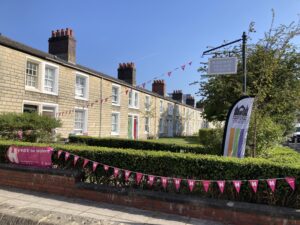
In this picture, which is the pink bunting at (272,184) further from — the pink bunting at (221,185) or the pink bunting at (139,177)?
the pink bunting at (139,177)

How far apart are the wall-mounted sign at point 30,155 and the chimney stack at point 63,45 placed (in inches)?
509

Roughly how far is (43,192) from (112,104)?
653 inches

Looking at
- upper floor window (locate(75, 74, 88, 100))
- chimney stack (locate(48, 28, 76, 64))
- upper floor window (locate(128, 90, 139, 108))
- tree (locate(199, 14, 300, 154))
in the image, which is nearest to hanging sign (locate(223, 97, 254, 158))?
tree (locate(199, 14, 300, 154))

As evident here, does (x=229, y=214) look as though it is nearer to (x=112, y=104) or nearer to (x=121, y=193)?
(x=121, y=193)

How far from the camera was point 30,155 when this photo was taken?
701cm

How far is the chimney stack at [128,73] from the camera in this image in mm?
28484

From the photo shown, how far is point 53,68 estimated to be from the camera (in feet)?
53.8

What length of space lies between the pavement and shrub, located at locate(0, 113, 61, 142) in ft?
16.0

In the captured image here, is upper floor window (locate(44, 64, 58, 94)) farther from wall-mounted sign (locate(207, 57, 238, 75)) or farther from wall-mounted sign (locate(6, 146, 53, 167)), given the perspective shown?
wall-mounted sign (locate(207, 57, 238, 75))

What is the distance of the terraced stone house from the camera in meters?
13.8

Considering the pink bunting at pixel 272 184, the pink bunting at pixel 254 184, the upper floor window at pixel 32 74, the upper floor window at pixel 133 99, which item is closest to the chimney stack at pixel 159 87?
the upper floor window at pixel 133 99

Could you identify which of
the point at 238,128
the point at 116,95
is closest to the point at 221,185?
the point at 238,128

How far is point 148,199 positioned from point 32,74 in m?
11.9

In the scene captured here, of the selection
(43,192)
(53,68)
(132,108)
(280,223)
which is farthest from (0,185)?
(132,108)
